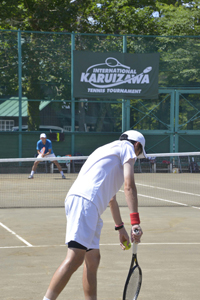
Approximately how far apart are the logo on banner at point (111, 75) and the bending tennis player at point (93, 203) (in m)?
18.8

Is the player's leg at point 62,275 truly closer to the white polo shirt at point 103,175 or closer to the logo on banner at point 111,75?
the white polo shirt at point 103,175

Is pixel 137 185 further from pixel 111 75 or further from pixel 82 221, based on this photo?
pixel 82 221

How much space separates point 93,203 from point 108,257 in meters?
2.70

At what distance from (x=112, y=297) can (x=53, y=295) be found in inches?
46.4

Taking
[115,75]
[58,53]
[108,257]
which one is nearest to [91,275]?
[108,257]

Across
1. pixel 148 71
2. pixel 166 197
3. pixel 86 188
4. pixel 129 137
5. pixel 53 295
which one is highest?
pixel 148 71

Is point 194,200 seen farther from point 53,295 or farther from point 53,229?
point 53,295

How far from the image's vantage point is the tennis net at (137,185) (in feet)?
38.3

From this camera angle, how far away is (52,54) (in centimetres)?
Result: 2216

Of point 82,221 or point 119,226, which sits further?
point 119,226

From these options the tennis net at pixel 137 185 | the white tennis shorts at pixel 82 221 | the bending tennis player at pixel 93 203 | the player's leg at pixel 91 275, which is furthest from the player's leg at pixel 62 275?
the tennis net at pixel 137 185

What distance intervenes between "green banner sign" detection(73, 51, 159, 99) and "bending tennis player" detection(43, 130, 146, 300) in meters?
18.7

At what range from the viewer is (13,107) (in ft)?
70.8

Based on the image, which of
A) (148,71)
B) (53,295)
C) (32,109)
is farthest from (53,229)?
(148,71)
